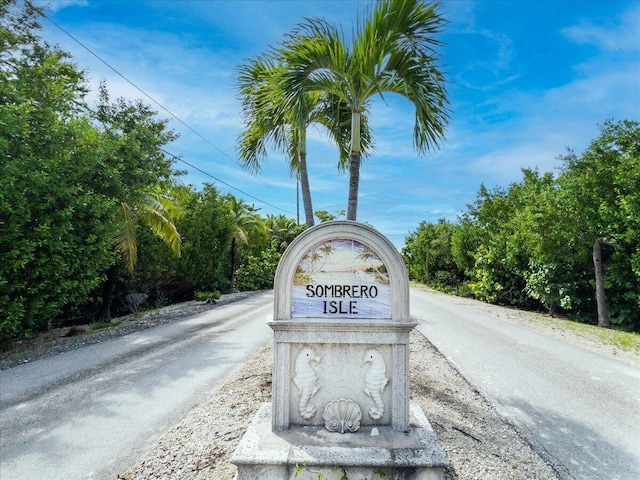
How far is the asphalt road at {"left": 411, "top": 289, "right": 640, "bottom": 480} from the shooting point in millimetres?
3555

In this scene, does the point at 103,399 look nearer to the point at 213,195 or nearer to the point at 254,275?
the point at 213,195

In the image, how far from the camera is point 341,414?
10.6 ft

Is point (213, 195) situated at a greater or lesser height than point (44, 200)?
greater

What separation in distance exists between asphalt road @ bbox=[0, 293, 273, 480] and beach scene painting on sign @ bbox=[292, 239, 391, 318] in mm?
2387

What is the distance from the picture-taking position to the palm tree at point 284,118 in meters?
5.07

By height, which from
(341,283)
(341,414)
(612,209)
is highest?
(612,209)

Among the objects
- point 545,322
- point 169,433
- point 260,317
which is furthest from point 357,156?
point 545,322

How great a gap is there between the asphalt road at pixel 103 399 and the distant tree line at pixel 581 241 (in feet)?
37.4

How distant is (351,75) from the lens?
469 cm

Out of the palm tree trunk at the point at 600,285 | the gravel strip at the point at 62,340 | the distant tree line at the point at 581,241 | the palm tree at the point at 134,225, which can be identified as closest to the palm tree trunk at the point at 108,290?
the palm tree at the point at 134,225

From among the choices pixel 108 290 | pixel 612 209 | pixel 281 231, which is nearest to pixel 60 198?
pixel 108 290

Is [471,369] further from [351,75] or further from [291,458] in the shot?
[351,75]

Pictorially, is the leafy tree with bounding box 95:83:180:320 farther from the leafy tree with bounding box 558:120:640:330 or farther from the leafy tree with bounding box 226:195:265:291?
the leafy tree with bounding box 558:120:640:330

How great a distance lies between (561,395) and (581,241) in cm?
936
